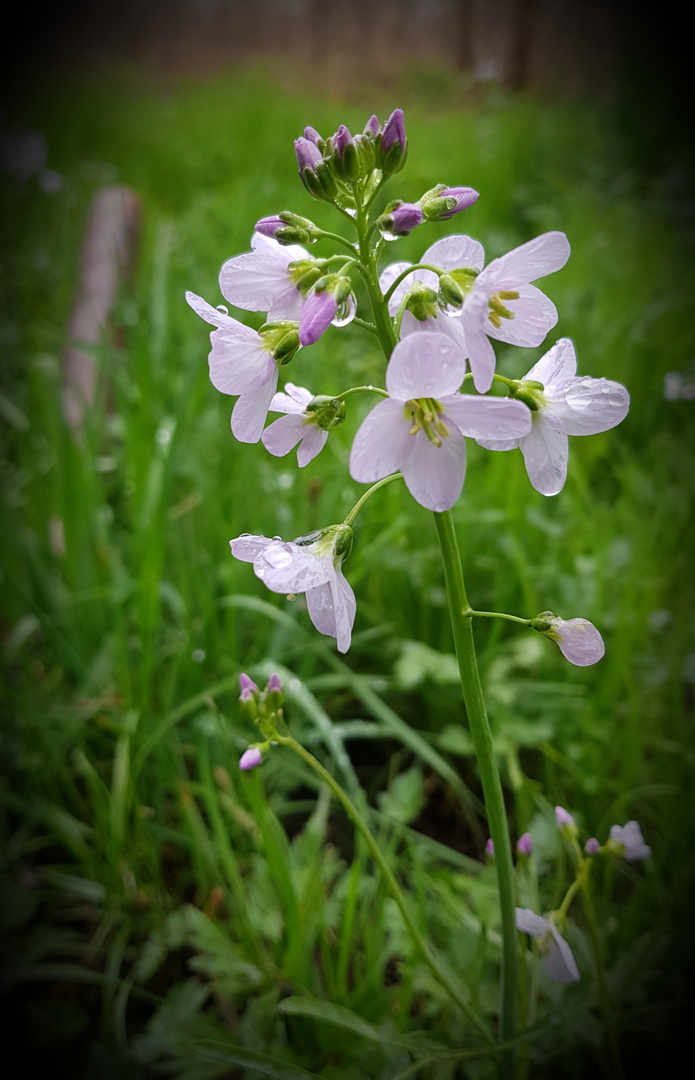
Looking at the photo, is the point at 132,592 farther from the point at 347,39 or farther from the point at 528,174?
the point at 347,39

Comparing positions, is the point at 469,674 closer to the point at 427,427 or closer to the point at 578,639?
the point at 578,639

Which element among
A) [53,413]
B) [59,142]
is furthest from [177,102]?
[53,413]

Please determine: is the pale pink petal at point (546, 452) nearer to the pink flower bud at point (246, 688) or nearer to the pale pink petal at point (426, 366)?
the pale pink petal at point (426, 366)

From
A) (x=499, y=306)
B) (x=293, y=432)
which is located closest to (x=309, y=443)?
(x=293, y=432)

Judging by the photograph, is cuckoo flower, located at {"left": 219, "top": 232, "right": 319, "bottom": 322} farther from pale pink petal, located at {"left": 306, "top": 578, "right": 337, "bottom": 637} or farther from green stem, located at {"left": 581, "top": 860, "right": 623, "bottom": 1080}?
green stem, located at {"left": 581, "top": 860, "right": 623, "bottom": 1080}

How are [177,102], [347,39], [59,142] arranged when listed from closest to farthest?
[59,142], [177,102], [347,39]

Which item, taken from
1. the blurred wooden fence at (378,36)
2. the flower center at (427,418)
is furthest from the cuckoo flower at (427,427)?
the blurred wooden fence at (378,36)
